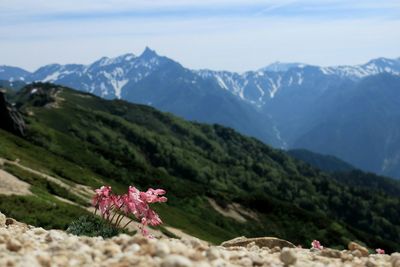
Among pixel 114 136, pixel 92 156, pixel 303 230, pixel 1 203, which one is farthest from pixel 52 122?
pixel 1 203

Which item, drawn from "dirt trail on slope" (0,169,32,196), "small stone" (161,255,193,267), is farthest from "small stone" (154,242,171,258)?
"dirt trail on slope" (0,169,32,196)

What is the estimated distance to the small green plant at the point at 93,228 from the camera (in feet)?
37.0

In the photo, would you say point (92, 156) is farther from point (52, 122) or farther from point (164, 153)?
point (164, 153)

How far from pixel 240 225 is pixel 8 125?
46.5 m

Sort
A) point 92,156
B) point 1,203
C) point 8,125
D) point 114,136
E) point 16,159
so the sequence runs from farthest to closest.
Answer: point 114,136, point 92,156, point 8,125, point 16,159, point 1,203

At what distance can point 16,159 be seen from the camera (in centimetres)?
5859

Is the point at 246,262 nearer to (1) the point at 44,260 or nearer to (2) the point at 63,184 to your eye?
(1) the point at 44,260

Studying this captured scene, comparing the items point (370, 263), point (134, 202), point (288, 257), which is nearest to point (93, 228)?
point (134, 202)

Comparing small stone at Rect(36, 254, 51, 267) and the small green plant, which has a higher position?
small stone at Rect(36, 254, 51, 267)

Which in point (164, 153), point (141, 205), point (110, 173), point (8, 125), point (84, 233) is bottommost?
point (164, 153)

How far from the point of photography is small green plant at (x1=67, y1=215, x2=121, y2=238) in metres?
11.3

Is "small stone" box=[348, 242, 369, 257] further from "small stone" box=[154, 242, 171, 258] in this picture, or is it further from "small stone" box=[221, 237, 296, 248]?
"small stone" box=[154, 242, 171, 258]

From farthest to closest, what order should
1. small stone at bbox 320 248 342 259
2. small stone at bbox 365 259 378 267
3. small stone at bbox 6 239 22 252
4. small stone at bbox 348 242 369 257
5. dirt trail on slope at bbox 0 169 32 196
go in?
1. dirt trail on slope at bbox 0 169 32 196
2. small stone at bbox 348 242 369 257
3. small stone at bbox 320 248 342 259
4. small stone at bbox 365 259 378 267
5. small stone at bbox 6 239 22 252

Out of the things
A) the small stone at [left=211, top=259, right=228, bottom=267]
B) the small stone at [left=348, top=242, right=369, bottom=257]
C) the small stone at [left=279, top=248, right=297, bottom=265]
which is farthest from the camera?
the small stone at [left=348, top=242, right=369, bottom=257]
